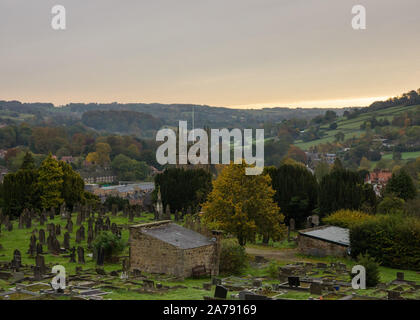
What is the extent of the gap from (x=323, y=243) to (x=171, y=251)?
46.2ft

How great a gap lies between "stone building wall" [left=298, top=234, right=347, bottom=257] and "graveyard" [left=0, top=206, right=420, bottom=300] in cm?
72

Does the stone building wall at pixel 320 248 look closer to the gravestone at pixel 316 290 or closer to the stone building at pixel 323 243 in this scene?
the stone building at pixel 323 243

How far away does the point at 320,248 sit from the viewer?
121 ft

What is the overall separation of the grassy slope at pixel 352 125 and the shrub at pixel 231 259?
→ 14438 cm

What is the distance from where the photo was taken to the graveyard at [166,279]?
20.5 m

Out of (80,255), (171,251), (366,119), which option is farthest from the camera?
(366,119)

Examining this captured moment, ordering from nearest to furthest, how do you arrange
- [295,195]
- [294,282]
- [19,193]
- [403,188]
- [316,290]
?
[316,290] → [294,282] → [295,195] → [19,193] → [403,188]

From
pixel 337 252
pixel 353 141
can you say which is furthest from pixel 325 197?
pixel 353 141

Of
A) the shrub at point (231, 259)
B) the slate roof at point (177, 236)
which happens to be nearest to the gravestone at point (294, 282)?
the slate roof at point (177, 236)

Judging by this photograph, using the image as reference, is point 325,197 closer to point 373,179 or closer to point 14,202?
point 14,202

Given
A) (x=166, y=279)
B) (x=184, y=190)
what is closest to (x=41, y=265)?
(x=166, y=279)

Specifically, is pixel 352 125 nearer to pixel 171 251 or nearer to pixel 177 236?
pixel 177 236

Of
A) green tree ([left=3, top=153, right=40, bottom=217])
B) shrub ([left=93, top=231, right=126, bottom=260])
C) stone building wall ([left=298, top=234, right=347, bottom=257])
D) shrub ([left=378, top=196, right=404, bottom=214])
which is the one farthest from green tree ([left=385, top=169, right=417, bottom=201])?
green tree ([left=3, top=153, right=40, bottom=217])
